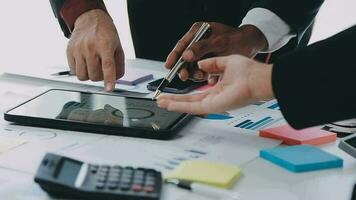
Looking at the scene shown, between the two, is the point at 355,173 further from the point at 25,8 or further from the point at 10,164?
the point at 25,8

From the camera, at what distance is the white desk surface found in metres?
0.69

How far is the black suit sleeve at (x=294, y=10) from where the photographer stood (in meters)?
1.19

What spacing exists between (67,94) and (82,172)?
1.28ft

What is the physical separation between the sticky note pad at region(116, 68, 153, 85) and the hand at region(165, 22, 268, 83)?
0.13 meters

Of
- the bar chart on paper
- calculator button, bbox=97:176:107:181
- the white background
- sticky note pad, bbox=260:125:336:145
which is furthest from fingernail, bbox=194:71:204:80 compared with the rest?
the white background

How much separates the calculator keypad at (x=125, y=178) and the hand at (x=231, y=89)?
0.18m

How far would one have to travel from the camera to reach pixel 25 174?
73 cm

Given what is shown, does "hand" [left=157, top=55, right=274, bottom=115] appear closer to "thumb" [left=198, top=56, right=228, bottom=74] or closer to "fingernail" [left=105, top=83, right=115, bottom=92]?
"thumb" [left=198, top=56, right=228, bottom=74]

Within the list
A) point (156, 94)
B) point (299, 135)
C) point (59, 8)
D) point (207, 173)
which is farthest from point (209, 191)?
point (59, 8)

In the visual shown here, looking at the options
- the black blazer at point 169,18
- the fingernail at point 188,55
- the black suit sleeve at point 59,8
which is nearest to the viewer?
the fingernail at point 188,55

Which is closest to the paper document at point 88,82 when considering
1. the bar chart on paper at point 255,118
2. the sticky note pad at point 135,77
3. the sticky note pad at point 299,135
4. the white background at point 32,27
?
the sticky note pad at point 135,77

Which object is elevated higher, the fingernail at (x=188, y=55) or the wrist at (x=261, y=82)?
the wrist at (x=261, y=82)

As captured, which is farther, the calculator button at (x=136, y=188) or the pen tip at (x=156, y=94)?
the pen tip at (x=156, y=94)

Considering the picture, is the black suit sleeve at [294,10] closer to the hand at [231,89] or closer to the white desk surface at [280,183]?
the hand at [231,89]
